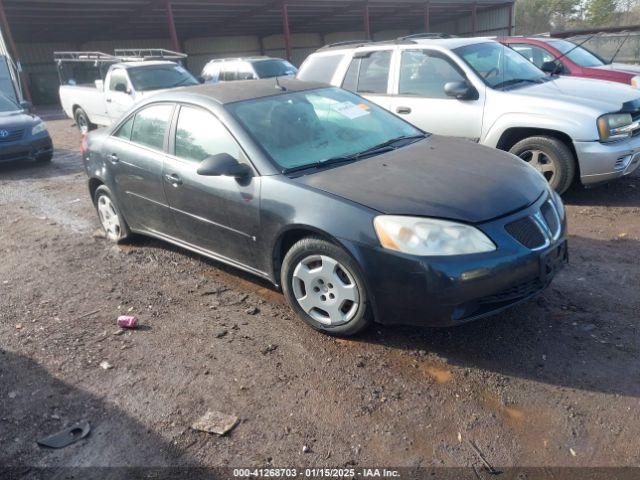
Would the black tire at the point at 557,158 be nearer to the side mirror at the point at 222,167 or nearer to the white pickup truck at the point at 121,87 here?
the side mirror at the point at 222,167

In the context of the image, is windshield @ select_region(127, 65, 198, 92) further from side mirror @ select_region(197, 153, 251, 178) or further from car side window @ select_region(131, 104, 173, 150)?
side mirror @ select_region(197, 153, 251, 178)

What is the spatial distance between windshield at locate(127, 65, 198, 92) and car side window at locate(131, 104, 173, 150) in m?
7.03

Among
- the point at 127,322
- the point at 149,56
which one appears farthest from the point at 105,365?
the point at 149,56

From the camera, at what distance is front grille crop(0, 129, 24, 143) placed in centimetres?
918

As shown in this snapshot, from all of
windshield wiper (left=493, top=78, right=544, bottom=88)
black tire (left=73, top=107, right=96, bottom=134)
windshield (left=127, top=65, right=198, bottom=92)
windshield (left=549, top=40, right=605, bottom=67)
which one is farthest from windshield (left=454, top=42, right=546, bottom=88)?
black tire (left=73, top=107, right=96, bottom=134)

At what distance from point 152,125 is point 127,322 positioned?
5.70ft

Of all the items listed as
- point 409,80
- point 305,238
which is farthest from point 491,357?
point 409,80

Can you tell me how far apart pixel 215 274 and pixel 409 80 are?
350cm

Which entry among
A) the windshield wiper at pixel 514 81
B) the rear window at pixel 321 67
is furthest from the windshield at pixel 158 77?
the windshield wiper at pixel 514 81

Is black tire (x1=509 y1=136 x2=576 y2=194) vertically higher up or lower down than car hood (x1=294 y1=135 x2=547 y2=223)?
lower down

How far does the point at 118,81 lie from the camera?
11.4 meters

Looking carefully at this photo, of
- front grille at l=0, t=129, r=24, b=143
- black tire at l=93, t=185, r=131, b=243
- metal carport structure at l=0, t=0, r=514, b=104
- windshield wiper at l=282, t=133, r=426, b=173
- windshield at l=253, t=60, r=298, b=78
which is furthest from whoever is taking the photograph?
metal carport structure at l=0, t=0, r=514, b=104

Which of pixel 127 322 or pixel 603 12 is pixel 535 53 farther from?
pixel 603 12

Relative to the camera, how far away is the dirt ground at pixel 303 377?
2506 millimetres
